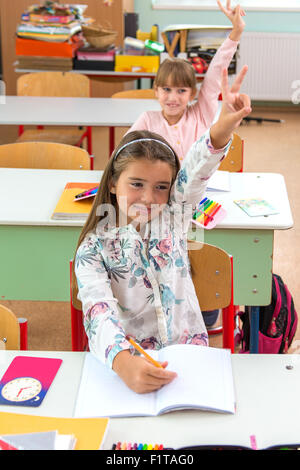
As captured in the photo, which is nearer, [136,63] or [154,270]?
[154,270]

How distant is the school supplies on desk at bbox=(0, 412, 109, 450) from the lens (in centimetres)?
114

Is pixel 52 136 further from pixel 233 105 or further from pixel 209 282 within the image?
pixel 233 105

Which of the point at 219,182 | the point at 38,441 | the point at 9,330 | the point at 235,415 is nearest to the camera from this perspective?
the point at 38,441

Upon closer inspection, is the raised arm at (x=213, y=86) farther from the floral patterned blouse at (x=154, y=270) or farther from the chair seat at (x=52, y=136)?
the floral patterned blouse at (x=154, y=270)

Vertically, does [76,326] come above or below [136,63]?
below

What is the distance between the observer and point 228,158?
289 centimetres

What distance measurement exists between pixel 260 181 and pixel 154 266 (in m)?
1.13

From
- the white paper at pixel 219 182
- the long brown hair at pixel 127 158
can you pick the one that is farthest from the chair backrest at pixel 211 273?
the white paper at pixel 219 182

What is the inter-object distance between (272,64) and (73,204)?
4.36m

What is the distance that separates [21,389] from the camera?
1.31 meters

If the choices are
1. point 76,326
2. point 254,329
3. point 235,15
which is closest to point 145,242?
point 76,326

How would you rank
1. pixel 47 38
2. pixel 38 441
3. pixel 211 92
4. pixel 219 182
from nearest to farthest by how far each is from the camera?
pixel 38 441 < pixel 219 182 < pixel 211 92 < pixel 47 38
